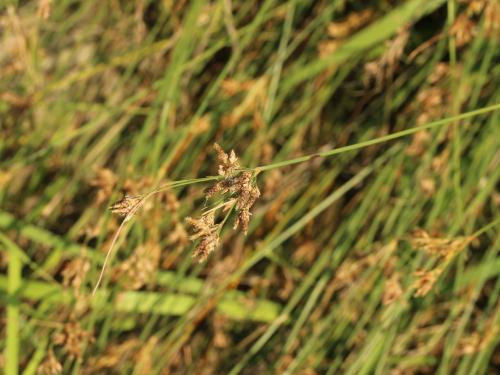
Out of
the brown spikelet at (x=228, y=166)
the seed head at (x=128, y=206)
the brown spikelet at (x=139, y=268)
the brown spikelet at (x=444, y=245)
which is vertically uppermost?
the brown spikelet at (x=139, y=268)

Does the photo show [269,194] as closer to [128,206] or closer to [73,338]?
[73,338]

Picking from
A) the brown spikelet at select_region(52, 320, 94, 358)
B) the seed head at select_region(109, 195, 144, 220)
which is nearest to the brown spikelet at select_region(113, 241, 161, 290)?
the brown spikelet at select_region(52, 320, 94, 358)

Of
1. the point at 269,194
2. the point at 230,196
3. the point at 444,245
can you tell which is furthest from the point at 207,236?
the point at 269,194

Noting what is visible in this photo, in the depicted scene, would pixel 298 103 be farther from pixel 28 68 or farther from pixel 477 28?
pixel 28 68

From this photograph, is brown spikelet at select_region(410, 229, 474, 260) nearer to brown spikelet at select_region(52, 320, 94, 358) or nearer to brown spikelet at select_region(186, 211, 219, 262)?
brown spikelet at select_region(186, 211, 219, 262)

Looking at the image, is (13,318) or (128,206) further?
(13,318)

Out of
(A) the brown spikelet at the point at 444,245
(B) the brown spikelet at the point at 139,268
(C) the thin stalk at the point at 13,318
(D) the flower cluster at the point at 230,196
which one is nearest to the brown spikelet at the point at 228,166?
(D) the flower cluster at the point at 230,196

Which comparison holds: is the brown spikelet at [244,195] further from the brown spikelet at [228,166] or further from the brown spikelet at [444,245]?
the brown spikelet at [444,245]

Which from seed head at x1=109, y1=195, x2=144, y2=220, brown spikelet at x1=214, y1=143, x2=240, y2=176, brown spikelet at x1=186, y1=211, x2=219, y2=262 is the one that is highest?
brown spikelet at x1=214, y1=143, x2=240, y2=176

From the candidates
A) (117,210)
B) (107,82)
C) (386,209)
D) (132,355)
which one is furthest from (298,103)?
(117,210)
